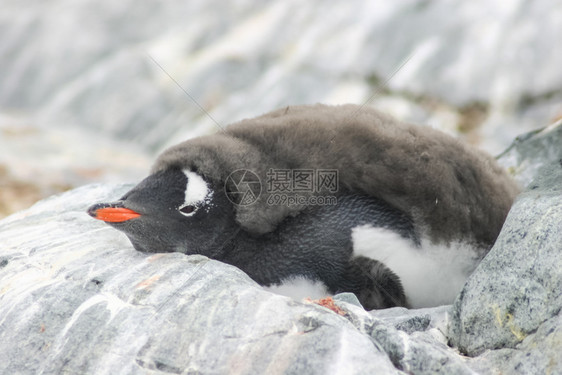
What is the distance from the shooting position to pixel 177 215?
2.10m

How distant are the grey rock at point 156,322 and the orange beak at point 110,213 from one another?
0.14m

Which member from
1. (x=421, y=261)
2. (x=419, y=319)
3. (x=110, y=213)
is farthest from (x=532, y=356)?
(x=110, y=213)

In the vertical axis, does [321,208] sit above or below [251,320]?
above

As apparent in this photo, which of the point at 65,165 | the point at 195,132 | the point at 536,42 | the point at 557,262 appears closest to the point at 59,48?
the point at 65,165

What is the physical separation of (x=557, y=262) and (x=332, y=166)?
78 cm

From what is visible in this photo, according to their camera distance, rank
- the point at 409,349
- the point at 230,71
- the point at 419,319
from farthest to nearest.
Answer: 1. the point at 230,71
2. the point at 419,319
3. the point at 409,349

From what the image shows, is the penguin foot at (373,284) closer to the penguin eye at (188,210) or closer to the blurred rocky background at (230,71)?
the penguin eye at (188,210)

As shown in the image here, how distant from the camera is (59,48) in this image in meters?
7.36

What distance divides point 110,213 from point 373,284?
3.10 feet

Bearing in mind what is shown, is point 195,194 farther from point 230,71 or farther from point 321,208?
point 230,71

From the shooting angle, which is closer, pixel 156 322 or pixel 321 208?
pixel 156 322

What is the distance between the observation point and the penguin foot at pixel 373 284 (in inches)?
86.7

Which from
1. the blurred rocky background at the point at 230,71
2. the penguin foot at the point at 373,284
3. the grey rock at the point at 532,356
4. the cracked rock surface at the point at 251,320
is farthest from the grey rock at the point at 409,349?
the blurred rocky background at the point at 230,71

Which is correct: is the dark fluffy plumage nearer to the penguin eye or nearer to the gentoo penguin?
the gentoo penguin
